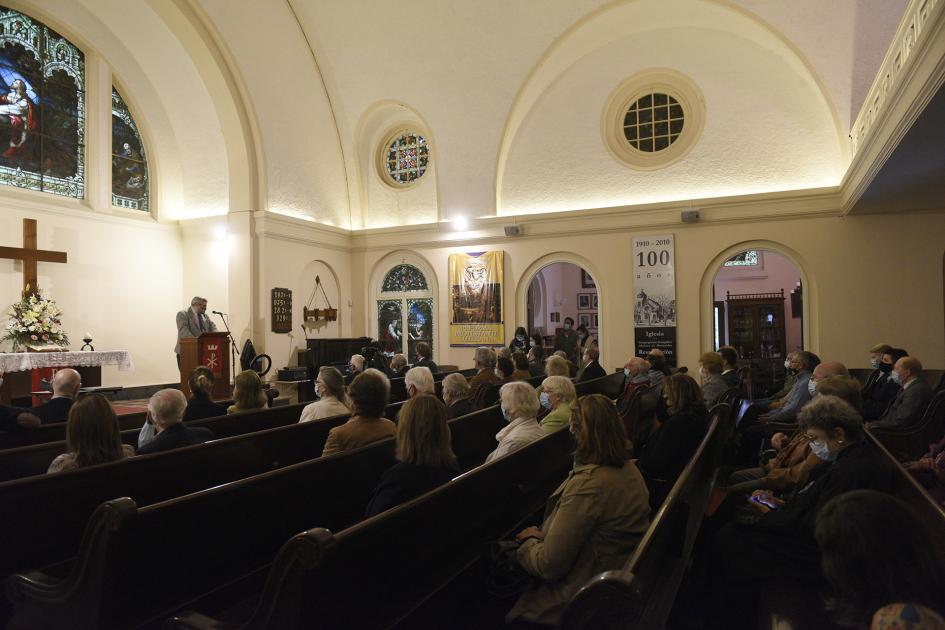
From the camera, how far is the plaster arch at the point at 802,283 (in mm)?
11391

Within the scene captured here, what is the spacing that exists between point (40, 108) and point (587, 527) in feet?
42.7

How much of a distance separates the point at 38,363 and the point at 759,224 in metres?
12.2

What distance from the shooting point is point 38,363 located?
9.42 metres

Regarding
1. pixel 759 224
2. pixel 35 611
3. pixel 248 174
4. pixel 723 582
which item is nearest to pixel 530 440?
pixel 723 582

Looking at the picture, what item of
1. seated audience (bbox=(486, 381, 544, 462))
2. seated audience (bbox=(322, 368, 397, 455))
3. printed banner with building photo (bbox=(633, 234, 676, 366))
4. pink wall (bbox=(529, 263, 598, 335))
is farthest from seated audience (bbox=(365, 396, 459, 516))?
pink wall (bbox=(529, 263, 598, 335))

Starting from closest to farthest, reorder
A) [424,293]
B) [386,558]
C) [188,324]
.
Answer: [386,558] < [188,324] < [424,293]

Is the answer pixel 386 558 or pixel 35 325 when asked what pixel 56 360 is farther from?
pixel 386 558

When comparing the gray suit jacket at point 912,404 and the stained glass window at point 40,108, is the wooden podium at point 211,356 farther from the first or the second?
the gray suit jacket at point 912,404

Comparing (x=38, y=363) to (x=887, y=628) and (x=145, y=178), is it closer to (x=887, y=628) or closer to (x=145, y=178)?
(x=145, y=178)

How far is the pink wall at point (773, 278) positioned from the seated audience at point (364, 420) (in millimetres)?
15407

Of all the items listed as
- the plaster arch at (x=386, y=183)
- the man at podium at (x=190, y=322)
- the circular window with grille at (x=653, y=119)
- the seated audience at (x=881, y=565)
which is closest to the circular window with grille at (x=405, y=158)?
the plaster arch at (x=386, y=183)

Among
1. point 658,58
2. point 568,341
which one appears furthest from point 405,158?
point 658,58

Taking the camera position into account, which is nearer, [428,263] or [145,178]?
[145,178]

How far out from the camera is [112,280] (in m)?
12.3
